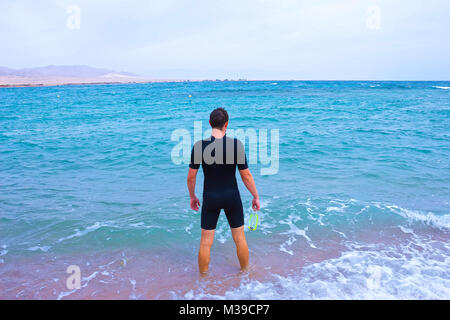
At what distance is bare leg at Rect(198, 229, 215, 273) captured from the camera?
155 inches

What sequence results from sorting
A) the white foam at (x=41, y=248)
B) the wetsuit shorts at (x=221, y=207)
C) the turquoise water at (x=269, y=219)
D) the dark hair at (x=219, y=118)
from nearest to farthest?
the dark hair at (x=219, y=118)
the wetsuit shorts at (x=221, y=207)
the turquoise water at (x=269, y=219)
the white foam at (x=41, y=248)

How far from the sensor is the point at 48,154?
1144cm

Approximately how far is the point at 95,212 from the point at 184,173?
10.2 ft

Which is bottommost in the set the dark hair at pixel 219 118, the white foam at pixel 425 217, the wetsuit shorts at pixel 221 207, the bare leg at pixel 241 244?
the white foam at pixel 425 217

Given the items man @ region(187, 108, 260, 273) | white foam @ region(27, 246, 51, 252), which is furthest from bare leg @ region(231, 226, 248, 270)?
white foam @ region(27, 246, 51, 252)

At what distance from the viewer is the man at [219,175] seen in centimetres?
358

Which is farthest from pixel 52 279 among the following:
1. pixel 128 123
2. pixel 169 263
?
pixel 128 123

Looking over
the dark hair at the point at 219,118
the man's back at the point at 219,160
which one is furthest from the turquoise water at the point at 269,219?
the dark hair at the point at 219,118

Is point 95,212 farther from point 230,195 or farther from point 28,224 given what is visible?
point 230,195

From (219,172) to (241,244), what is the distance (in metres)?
1.05

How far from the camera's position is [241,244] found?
4051 millimetres

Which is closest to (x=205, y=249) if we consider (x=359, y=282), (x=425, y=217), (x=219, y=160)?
(x=219, y=160)

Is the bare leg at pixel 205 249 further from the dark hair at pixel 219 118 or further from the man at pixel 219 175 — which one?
the dark hair at pixel 219 118

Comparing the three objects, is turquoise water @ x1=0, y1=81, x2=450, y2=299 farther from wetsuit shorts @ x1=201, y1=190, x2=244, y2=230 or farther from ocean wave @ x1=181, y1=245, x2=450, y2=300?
wetsuit shorts @ x1=201, y1=190, x2=244, y2=230
